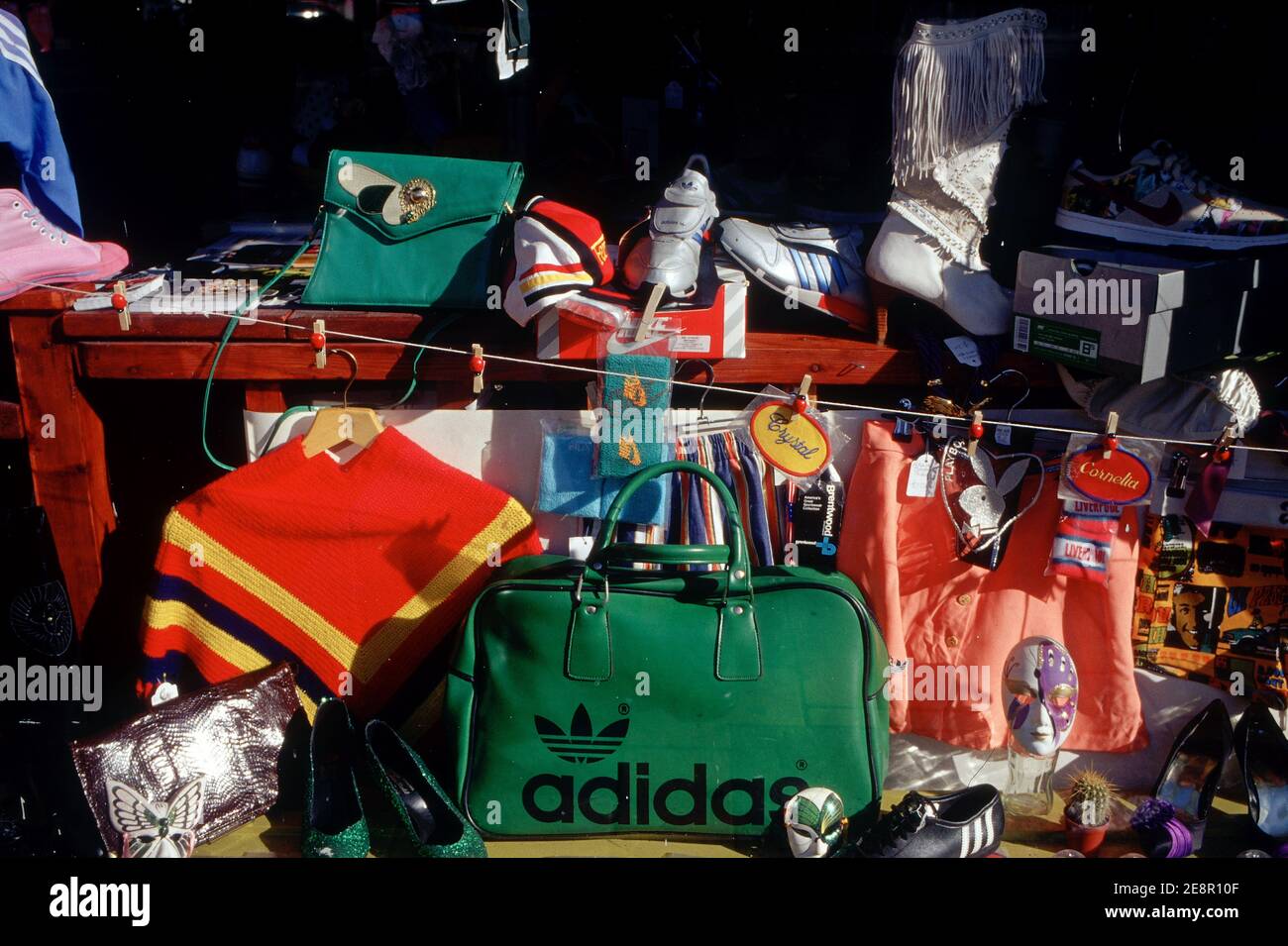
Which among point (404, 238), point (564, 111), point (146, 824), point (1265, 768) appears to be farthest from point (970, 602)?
point (564, 111)

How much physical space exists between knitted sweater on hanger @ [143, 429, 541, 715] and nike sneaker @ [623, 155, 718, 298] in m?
0.67

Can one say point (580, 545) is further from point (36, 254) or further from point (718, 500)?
point (36, 254)

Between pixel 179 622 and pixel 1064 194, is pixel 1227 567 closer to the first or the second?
pixel 1064 194

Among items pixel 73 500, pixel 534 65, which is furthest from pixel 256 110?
pixel 73 500

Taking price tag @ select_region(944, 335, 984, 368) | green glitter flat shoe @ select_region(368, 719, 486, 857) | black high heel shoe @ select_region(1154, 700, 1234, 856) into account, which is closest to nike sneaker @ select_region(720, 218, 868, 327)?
price tag @ select_region(944, 335, 984, 368)

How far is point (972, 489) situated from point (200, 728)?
1.97m

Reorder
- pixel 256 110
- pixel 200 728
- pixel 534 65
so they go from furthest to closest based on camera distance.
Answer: pixel 256 110
pixel 534 65
pixel 200 728

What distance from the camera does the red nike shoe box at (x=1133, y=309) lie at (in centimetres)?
239

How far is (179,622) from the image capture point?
2.67m

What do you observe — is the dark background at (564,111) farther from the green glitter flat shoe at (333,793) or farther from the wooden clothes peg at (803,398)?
the green glitter flat shoe at (333,793)

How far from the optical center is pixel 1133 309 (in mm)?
2408

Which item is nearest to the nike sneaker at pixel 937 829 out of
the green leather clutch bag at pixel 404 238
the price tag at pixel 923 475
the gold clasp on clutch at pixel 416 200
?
the price tag at pixel 923 475

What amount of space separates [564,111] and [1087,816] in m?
2.87
